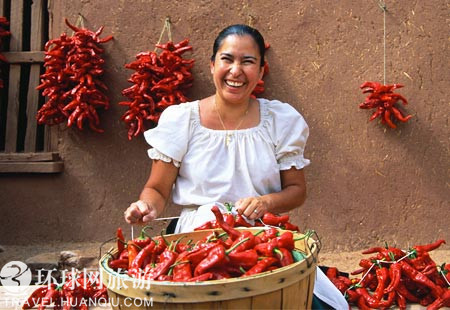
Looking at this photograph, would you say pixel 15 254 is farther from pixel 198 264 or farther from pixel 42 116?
pixel 198 264

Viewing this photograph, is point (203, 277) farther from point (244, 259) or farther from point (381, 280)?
point (381, 280)

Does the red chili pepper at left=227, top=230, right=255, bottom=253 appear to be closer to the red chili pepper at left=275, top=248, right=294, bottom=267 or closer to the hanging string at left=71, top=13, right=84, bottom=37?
the red chili pepper at left=275, top=248, right=294, bottom=267

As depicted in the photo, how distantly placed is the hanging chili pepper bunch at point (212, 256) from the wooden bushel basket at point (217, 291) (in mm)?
83

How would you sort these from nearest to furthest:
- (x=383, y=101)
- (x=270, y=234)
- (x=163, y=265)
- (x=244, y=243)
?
1. (x=163, y=265)
2. (x=244, y=243)
3. (x=270, y=234)
4. (x=383, y=101)

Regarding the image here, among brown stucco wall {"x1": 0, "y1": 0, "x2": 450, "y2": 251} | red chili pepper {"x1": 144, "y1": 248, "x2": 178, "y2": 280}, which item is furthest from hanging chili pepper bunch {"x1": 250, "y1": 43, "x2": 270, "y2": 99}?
red chili pepper {"x1": 144, "y1": 248, "x2": 178, "y2": 280}

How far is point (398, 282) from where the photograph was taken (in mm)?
2461

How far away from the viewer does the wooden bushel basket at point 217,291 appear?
153 centimetres

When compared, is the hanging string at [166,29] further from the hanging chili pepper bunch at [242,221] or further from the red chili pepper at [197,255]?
the red chili pepper at [197,255]

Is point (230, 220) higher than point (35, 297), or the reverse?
point (230, 220)

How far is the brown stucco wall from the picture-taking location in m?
4.53

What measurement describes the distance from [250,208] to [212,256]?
570 mm

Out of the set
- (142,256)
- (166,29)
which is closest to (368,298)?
(142,256)

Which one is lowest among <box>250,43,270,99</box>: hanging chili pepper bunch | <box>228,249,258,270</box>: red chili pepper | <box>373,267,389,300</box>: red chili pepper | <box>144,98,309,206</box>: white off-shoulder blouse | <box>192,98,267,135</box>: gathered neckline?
<box>373,267,389,300</box>: red chili pepper

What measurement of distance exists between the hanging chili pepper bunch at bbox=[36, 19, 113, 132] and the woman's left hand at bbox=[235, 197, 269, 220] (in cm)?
261
